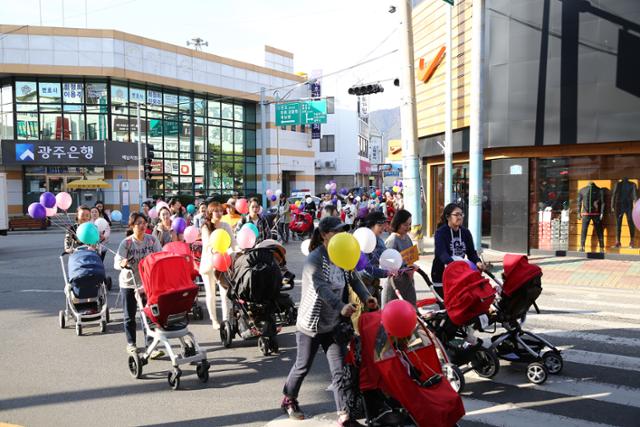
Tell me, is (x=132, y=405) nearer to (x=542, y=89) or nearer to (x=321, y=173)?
(x=542, y=89)

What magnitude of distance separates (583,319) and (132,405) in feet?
22.8

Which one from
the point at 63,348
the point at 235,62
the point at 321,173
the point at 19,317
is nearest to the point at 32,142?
the point at 235,62

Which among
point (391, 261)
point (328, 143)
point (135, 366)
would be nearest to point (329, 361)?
point (391, 261)

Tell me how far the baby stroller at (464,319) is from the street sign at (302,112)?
1036 inches

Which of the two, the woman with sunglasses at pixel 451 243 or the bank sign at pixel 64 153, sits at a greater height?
the bank sign at pixel 64 153

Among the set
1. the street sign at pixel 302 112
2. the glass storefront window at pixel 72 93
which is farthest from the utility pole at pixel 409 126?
the glass storefront window at pixel 72 93

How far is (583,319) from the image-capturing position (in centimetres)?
855

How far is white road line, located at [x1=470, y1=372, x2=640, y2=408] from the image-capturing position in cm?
536

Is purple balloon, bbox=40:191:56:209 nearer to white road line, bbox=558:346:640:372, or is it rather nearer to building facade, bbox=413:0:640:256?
white road line, bbox=558:346:640:372

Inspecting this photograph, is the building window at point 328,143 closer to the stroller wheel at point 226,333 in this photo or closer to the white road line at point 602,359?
the stroller wheel at point 226,333

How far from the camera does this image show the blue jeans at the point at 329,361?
460 centimetres

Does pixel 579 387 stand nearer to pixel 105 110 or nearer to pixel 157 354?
pixel 157 354

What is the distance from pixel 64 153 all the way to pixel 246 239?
28.4 meters

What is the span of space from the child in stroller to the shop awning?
26.1 metres
